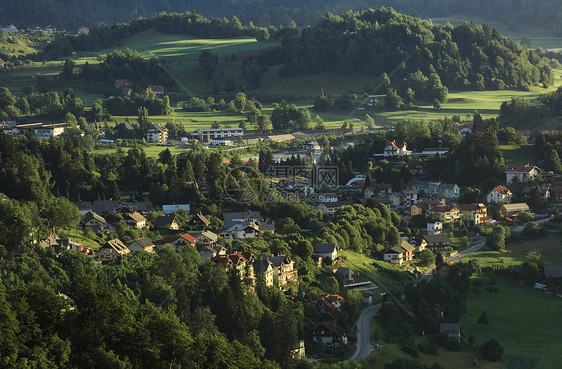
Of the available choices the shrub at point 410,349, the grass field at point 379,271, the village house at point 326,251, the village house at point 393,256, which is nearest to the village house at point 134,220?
the village house at point 326,251

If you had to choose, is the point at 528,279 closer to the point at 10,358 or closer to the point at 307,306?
the point at 307,306

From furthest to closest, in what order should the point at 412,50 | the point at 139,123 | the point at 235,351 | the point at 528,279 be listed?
the point at 412,50, the point at 139,123, the point at 528,279, the point at 235,351

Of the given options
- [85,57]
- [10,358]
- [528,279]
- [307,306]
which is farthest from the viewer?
[85,57]

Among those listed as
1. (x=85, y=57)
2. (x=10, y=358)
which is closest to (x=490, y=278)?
(x=10, y=358)

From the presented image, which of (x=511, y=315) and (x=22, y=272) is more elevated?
(x=22, y=272)

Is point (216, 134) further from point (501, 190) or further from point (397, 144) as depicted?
point (501, 190)

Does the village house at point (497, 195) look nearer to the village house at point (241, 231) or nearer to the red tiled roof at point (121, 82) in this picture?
the village house at point (241, 231)

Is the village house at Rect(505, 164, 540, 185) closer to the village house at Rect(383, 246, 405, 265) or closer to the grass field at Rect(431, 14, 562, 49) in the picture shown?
the village house at Rect(383, 246, 405, 265)

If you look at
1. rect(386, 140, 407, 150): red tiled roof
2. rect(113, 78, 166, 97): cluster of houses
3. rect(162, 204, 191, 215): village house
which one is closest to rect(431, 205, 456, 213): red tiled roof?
rect(386, 140, 407, 150): red tiled roof
